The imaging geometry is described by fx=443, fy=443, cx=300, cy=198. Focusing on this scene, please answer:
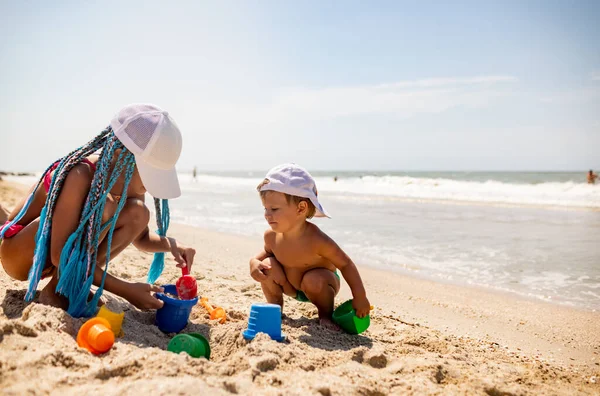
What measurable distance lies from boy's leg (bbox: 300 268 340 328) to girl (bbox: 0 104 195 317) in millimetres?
900

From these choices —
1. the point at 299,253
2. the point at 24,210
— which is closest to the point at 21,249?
the point at 24,210

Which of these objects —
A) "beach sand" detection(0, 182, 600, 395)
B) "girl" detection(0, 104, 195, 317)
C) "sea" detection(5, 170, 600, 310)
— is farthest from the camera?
"sea" detection(5, 170, 600, 310)

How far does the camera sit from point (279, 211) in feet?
9.05

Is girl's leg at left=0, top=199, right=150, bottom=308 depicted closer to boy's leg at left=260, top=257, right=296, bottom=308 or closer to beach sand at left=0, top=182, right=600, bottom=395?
beach sand at left=0, top=182, right=600, bottom=395

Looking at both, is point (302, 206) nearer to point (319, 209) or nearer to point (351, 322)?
point (319, 209)

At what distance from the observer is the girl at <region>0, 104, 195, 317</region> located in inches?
89.5

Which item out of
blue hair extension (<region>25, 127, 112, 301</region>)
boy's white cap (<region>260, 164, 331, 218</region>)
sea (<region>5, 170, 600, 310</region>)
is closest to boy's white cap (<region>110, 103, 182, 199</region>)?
blue hair extension (<region>25, 127, 112, 301</region>)

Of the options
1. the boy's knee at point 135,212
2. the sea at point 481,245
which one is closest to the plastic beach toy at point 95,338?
the boy's knee at point 135,212

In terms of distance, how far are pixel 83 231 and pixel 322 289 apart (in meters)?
1.40

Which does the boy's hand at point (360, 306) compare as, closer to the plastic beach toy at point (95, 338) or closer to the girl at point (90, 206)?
the girl at point (90, 206)

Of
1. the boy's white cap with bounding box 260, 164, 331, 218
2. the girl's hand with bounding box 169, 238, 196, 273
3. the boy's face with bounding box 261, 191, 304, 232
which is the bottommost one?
the girl's hand with bounding box 169, 238, 196, 273

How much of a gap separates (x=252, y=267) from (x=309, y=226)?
1.53 ft

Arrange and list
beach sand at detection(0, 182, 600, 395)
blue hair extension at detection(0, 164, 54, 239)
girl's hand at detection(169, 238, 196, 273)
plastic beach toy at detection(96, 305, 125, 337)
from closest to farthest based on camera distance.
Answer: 1. beach sand at detection(0, 182, 600, 395)
2. plastic beach toy at detection(96, 305, 125, 337)
3. blue hair extension at detection(0, 164, 54, 239)
4. girl's hand at detection(169, 238, 196, 273)

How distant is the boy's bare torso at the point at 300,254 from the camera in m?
2.78
